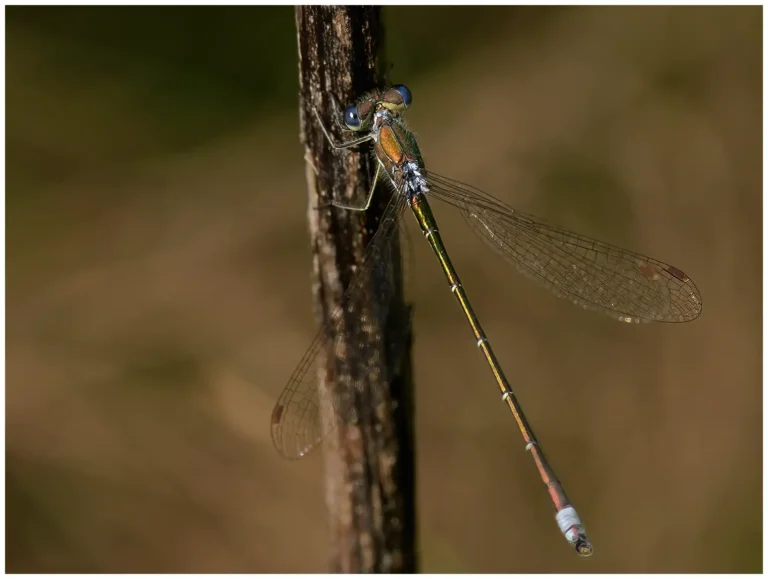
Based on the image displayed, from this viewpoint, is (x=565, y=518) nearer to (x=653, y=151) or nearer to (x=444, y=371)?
(x=444, y=371)

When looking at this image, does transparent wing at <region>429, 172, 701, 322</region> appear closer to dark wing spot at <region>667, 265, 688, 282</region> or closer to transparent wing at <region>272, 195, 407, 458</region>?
dark wing spot at <region>667, 265, 688, 282</region>

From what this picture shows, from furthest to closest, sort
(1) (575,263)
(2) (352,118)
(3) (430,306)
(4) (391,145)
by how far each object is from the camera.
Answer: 1. (3) (430,306)
2. (1) (575,263)
3. (4) (391,145)
4. (2) (352,118)

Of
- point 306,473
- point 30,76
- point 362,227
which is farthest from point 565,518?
point 30,76

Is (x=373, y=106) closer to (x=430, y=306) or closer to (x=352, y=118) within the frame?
(x=352, y=118)

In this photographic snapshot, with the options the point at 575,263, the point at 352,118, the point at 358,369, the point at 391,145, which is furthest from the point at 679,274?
the point at 352,118

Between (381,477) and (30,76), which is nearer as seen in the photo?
(381,477)

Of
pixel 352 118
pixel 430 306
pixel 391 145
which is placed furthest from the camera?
pixel 430 306

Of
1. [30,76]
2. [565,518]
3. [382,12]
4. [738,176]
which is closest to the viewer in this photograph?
[382,12]
